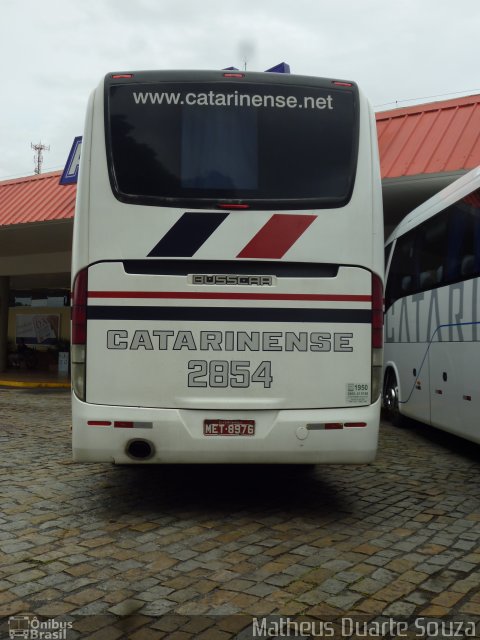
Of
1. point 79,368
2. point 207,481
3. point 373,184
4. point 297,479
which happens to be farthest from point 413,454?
point 79,368

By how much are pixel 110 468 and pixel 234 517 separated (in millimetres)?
2349

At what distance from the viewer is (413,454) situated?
859cm

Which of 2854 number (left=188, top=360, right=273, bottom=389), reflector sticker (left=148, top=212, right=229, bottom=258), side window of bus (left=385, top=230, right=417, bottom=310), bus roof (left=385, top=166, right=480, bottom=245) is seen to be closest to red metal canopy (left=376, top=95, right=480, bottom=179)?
bus roof (left=385, top=166, right=480, bottom=245)

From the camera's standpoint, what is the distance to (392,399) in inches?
435

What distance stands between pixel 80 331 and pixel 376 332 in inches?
89.2

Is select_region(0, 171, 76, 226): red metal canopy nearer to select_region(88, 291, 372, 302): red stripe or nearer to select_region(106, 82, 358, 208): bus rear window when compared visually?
select_region(106, 82, 358, 208): bus rear window

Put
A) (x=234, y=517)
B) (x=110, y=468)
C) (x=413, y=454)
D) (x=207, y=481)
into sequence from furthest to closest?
(x=413, y=454), (x=110, y=468), (x=207, y=481), (x=234, y=517)

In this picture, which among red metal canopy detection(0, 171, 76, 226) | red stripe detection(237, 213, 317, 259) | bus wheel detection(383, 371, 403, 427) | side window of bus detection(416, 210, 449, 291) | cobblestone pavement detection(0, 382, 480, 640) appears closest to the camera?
cobblestone pavement detection(0, 382, 480, 640)

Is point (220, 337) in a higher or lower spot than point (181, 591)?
higher

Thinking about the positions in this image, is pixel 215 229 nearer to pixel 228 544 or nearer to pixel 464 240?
pixel 228 544

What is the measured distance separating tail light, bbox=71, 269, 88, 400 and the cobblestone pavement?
1.08 m

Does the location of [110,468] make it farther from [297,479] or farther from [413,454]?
[413,454]

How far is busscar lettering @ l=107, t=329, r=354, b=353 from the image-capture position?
509 cm

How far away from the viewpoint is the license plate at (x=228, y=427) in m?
5.07
